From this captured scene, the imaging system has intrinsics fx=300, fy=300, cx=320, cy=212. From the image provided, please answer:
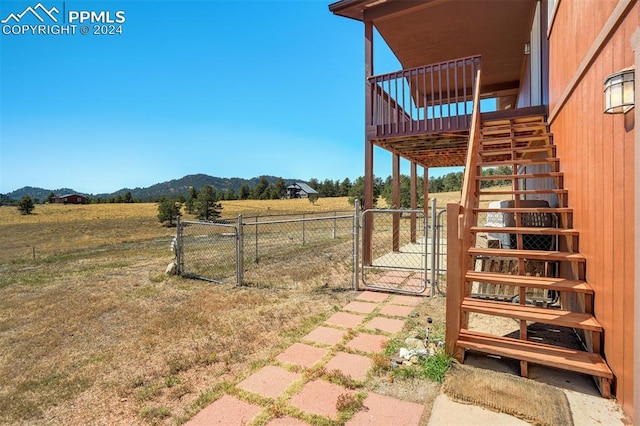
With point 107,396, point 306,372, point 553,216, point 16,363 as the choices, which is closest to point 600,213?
point 553,216

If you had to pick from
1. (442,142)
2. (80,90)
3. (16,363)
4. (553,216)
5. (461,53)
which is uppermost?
A: (80,90)

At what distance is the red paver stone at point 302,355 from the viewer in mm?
2693

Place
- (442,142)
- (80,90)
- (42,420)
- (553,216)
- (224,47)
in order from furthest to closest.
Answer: (80,90)
(224,47)
(442,142)
(553,216)
(42,420)

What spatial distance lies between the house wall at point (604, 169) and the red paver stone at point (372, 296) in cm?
248

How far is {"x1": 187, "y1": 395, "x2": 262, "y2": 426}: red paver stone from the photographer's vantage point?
6.31 ft

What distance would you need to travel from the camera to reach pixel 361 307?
13.7 feet

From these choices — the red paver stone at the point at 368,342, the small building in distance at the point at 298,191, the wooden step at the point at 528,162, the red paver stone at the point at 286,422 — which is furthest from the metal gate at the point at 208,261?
the small building in distance at the point at 298,191

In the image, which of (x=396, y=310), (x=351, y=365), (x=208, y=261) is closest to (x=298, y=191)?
(x=208, y=261)

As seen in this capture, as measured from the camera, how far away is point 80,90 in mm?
12547

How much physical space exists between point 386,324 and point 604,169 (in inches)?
98.1

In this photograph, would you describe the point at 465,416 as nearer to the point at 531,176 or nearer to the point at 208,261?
the point at 531,176

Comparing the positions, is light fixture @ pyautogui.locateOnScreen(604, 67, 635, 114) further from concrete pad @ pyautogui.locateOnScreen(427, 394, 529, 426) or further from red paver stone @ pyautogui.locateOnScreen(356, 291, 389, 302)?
red paver stone @ pyautogui.locateOnScreen(356, 291, 389, 302)

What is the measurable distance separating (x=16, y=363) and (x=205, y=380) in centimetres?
208

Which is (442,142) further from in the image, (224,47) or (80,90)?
(80,90)
